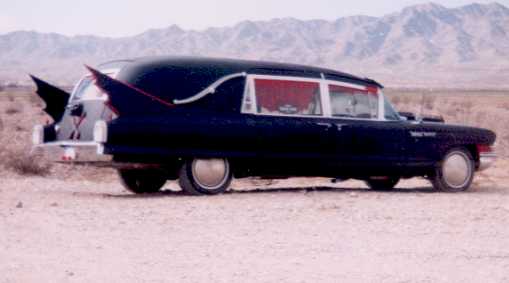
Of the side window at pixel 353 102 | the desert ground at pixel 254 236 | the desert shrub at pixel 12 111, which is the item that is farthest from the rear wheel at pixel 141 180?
the desert shrub at pixel 12 111

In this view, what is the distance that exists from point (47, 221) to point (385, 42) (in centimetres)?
17964

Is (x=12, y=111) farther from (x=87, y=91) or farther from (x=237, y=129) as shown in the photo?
(x=237, y=129)

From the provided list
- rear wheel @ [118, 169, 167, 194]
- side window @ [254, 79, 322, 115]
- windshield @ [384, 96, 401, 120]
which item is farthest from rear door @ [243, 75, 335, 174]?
rear wheel @ [118, 169, 167, 194]

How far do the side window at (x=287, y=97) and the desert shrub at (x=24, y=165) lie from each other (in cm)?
635

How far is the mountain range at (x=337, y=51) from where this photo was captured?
148375 millimetres

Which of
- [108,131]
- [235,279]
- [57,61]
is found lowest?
[235,279]

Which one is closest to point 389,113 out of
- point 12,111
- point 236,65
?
point 236,65

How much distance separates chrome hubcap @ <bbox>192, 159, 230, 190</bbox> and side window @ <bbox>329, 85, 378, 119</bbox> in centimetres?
189

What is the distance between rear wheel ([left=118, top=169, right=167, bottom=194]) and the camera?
14462 millimetres

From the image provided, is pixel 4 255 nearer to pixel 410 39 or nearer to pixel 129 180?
pixel 129 180

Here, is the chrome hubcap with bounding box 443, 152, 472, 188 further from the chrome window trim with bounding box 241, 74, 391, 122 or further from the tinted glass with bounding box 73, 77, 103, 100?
the tinted glass with bounding box 73, 77, 103, 100

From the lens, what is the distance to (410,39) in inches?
7352

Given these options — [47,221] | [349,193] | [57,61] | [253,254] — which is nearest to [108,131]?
[47,221]

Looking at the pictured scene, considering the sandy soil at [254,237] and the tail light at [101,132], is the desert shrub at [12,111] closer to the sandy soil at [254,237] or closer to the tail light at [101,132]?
the sandy soil at [254,237]
